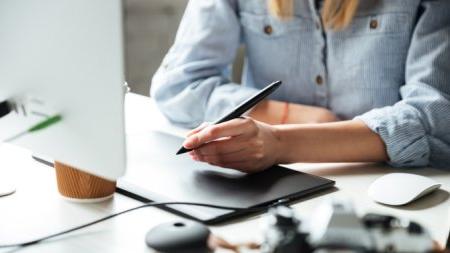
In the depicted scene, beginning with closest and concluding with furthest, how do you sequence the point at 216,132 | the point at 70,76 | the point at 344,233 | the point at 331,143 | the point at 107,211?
1. the point at 344,233
2. the point at 70,76
3. the point at 107,211
4. the point at 216,132
5. the point at 331,143

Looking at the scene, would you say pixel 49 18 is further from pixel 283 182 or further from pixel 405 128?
pixel 405 128

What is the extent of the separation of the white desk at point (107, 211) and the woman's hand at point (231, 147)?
0.29ft

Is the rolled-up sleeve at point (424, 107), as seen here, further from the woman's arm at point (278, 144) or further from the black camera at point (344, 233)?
the black camera at point (344, 233)

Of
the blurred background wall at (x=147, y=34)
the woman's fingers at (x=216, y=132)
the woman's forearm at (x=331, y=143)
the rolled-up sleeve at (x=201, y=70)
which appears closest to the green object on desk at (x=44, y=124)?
the woman's fingers at (x=216, y=132)

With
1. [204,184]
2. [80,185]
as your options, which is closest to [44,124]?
[80,185]

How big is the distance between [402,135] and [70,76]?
0.58m

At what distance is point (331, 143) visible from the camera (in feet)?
3.47

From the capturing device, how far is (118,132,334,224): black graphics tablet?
0.82m

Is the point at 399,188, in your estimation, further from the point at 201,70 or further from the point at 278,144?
the point at 201,70

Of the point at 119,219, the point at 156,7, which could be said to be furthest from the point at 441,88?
the point at 156,7

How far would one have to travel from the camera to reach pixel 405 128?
107 centimetres

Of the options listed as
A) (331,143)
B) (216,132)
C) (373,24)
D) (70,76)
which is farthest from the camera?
(373,24)

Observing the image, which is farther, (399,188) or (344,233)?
(399,188)

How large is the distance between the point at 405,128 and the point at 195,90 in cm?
42
